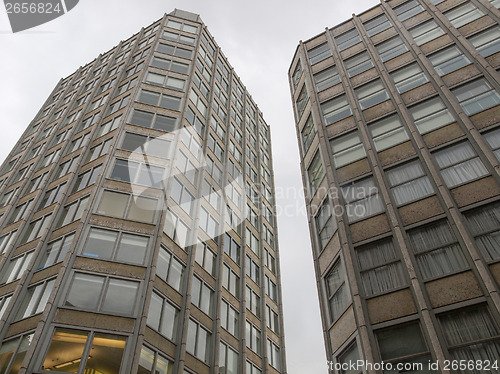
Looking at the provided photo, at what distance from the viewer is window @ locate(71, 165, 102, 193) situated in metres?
32.2

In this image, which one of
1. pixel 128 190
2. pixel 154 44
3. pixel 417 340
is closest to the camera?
Answer: pixel 417 340

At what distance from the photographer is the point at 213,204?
3850cm

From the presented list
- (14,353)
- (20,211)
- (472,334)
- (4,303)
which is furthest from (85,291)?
(472,334)

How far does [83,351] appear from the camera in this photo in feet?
70.6

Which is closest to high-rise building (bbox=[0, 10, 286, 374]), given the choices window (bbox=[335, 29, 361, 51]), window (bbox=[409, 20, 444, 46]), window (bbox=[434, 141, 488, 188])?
window (bbox=[335, 29, 361, 51])

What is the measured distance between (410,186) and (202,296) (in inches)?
725

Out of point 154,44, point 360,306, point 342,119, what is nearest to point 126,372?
point 360,306

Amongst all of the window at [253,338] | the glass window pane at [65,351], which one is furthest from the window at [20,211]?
the window at [253,338]

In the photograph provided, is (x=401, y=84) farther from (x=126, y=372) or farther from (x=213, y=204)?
(x=126, y=372)

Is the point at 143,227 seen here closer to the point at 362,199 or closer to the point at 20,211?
the point at 20,211

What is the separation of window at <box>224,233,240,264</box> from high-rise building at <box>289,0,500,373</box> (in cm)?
1379

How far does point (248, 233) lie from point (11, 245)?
22.0 meters

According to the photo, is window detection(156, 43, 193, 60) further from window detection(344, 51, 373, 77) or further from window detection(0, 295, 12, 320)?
window detection(0, 295, 12, 320)

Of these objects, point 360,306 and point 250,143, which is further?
point 250,143
